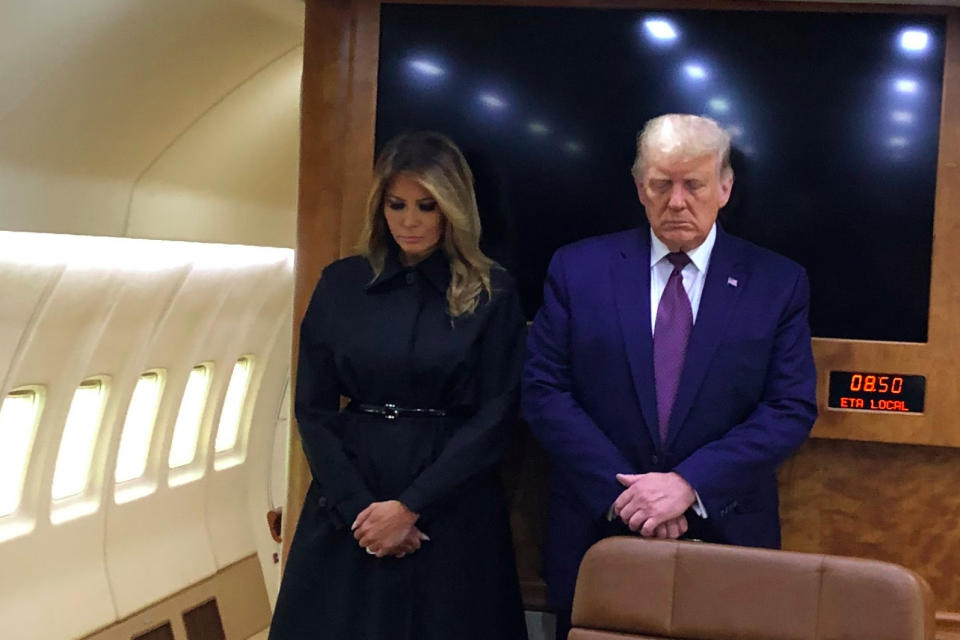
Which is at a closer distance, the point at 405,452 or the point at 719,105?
the point at 405,452

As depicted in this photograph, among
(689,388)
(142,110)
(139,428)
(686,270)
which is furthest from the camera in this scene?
(139,428)

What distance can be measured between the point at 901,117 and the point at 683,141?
36.3 inches

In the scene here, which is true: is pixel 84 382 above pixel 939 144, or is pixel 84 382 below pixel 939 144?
below

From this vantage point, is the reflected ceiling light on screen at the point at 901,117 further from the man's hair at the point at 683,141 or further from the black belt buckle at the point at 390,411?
the black belt buckle at the point at 390,411

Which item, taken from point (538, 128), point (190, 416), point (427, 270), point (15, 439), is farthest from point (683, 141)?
point (190, 416)

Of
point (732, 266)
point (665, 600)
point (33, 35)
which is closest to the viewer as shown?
point (665, 600)

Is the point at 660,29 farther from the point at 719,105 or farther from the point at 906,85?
the point at 906,85

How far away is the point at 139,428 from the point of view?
9453mm

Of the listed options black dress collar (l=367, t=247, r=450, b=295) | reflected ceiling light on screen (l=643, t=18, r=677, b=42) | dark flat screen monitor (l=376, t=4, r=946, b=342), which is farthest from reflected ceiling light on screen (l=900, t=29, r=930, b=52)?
black dress collar (l=367, t=247, r=450, b=295)

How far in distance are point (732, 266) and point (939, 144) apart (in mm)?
922

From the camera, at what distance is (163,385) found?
938 cm

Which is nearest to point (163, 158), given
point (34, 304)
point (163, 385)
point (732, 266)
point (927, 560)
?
point (34, 304)

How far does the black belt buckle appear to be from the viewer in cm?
416

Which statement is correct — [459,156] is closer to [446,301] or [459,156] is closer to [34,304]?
[446,301]
